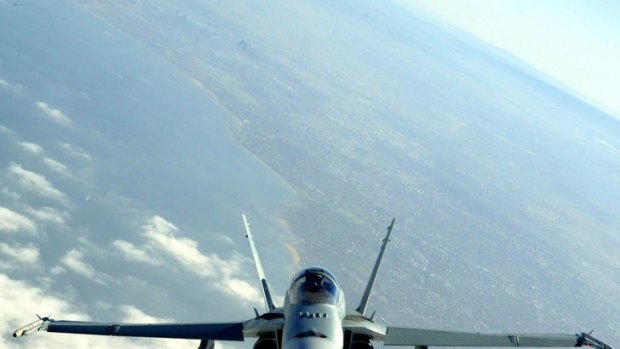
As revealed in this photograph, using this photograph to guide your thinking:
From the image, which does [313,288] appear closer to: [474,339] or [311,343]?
[311,343]

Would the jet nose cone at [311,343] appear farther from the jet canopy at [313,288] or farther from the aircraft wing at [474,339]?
the aircraft wing at [474,339]

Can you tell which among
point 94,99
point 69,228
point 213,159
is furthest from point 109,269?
point 94,99

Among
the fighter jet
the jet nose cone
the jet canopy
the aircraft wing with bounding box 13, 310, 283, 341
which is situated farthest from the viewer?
the jet canopy

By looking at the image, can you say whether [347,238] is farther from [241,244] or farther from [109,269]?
[109,269]

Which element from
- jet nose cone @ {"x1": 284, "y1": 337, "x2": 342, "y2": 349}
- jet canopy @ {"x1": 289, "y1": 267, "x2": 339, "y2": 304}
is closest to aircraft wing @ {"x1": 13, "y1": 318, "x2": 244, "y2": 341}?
jet canopy @ {"x1": 289, "y1": 267, "x2": 339, "y2": 304}

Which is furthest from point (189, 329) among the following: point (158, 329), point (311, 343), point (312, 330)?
point (311, 343)

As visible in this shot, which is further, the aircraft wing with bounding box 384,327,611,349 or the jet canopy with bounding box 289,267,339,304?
the aircraft wing with bounding box 384,327,611,349

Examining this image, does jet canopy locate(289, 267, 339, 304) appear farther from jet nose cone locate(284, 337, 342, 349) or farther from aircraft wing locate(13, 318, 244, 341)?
aircraft wing locate(13, 318, 244, 341)
